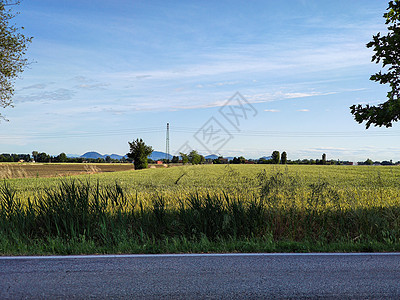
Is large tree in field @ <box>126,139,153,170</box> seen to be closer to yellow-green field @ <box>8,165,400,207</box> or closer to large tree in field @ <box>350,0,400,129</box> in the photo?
yellow-green field @ <box>8,165,400,207</box>

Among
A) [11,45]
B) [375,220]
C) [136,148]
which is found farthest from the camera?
[136,148]

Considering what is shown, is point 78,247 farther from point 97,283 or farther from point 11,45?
point 11,45

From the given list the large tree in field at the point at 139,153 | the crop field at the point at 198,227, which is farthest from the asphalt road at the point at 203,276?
the large tree in field at the point at 139,153

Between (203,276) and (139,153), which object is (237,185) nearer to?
(203,276)

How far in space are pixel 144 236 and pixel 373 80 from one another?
8157mm

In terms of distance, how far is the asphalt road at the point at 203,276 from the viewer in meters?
4.65

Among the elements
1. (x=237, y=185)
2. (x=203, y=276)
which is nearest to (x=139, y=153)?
(x=237, y=185)

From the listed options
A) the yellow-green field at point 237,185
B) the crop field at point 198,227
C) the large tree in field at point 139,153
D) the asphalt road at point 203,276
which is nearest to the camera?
the asphalt road at point 203,276

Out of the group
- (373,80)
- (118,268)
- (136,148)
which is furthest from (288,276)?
(136,148)

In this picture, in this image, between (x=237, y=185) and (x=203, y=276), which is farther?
(x=237, y=185)

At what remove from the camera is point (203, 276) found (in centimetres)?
525

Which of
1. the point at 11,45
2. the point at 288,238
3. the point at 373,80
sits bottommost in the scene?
the point at 288,238

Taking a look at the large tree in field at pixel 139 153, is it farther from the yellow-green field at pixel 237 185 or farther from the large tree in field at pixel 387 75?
the large tree in field at pixel 387 75

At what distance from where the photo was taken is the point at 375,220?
342 inches
